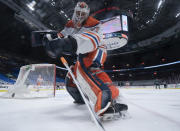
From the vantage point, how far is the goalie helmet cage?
67.4 inches

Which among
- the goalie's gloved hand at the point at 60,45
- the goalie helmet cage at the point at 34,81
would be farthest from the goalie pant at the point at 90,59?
the goalie helmet cage at the point at 34,81

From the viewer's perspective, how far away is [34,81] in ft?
7.28

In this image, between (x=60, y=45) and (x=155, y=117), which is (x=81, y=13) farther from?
(x=155, y=117)

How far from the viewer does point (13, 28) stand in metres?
8.60

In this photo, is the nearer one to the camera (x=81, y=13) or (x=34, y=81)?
(x=81, y=13)

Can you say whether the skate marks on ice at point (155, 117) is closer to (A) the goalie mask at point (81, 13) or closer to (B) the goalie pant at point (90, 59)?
(B) the goalie pant at point (90, 59)

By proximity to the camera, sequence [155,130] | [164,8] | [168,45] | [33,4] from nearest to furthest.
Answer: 1. [155,130]
2. [33,4]
3. [164,8]
4. [168,45]

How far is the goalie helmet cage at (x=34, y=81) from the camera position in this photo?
171cm

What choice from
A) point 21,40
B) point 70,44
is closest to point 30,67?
point 70,44

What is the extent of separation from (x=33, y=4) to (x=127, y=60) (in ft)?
46.5

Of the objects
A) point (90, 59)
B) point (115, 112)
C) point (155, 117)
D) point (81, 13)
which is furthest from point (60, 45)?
point (155, 117)

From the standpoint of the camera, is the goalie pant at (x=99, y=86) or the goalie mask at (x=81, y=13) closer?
the goalie pant at (x=99, y=86)

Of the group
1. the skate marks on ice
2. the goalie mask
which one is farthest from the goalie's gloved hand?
the skate marks on ice

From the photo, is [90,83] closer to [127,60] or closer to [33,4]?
[33,4]
